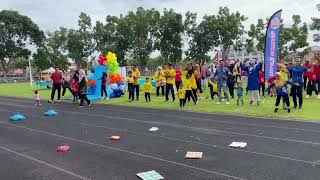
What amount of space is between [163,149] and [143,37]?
47.2m

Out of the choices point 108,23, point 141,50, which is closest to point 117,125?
point 141,50

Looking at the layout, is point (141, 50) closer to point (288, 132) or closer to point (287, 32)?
point (287, 32)

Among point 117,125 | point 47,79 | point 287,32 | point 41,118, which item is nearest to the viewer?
point 117,125

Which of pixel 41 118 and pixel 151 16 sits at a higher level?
pixel 151 16

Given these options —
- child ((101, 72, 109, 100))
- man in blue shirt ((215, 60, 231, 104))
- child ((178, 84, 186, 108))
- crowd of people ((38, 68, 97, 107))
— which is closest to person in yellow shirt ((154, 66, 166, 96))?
child ((101, 72, 109, 100))

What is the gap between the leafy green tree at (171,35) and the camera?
50.8m

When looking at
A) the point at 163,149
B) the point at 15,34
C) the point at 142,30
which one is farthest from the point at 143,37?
the point at 163,149

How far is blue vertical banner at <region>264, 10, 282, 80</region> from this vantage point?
1733cm

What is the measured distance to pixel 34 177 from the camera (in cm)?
726

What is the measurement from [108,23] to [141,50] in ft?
21.9

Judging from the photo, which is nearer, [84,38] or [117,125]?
[117,125]

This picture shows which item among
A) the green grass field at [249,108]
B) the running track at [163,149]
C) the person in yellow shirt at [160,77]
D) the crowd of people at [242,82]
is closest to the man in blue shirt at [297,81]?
the crowd of people at [242,82]

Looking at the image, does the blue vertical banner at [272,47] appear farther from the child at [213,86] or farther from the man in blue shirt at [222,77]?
the child at [213,86]

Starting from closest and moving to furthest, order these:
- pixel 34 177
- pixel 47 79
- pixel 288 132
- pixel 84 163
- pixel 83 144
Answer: pixel 34 177 < pixel 84 163 < pixel 83 144 < pixel 288 132 < pixel 47 79
